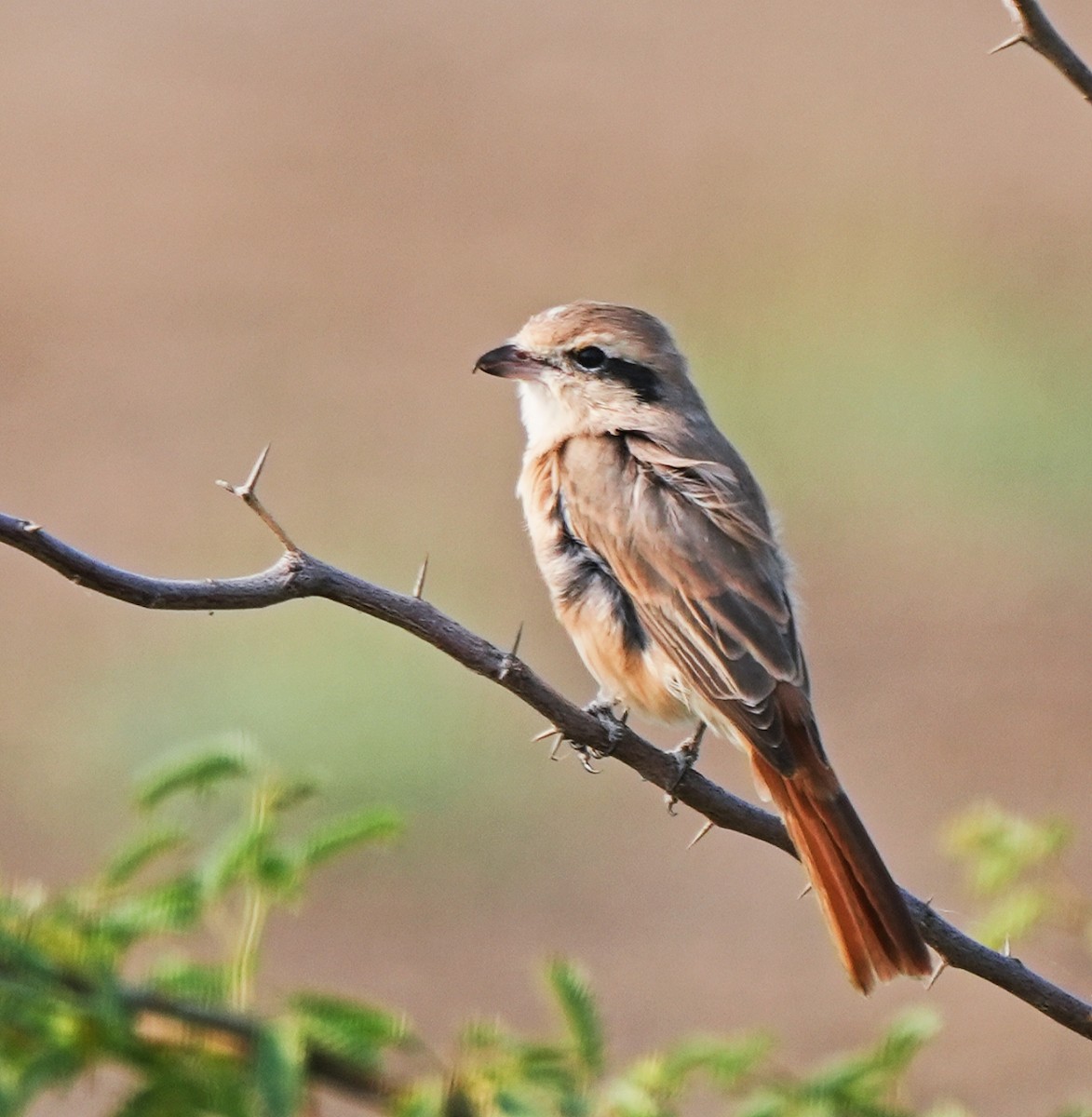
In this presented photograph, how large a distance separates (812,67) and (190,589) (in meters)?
17.3

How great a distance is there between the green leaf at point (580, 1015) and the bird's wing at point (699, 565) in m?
0.97

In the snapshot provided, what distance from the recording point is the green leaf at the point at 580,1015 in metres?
3.38

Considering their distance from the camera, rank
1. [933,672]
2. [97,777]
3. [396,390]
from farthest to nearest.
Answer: [396,390]
[933,672]
[97,777]

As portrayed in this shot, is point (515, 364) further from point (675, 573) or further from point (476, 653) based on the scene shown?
point (476, 653)

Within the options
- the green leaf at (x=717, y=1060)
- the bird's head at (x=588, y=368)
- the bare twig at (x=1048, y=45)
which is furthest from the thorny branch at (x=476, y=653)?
Result: the bird's head at (x=588, y=368)

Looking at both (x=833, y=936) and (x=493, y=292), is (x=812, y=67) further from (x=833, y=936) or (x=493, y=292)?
(x=833, y=936)

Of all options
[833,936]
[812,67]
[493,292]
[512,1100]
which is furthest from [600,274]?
[512,1100]

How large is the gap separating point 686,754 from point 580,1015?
1.40 meters

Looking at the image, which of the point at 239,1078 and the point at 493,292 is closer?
the point at 239,1078

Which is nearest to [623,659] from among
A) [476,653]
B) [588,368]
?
[588,368]

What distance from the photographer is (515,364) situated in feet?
18.4

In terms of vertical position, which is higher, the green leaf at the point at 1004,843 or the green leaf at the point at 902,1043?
the green leaf at the point at 1004,843

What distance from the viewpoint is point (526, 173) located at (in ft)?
58.9

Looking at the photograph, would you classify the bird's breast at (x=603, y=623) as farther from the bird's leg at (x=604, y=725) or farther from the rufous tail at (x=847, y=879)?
the rufous tail at (x=847, y=879)
